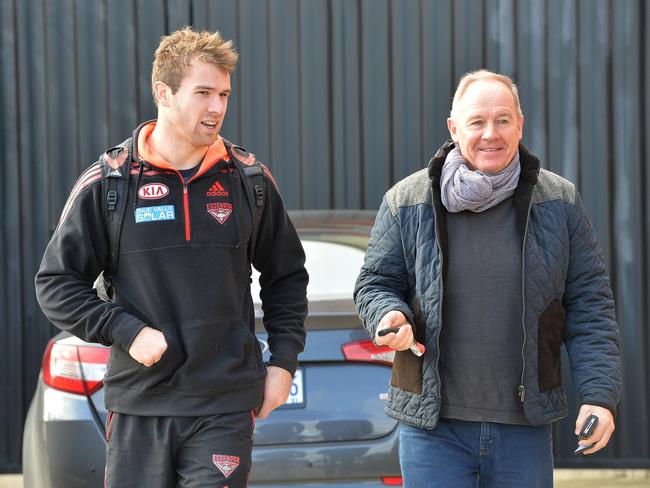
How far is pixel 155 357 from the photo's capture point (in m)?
3.12

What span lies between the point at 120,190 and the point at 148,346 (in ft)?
1.54

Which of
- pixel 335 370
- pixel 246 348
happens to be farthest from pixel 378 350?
pixel 246 348

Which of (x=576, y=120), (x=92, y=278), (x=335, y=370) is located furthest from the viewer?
(x=576, y=120)

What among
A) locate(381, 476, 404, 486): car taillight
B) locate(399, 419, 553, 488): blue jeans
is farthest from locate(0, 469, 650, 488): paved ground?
locate(399, 419, 553, 488): blue jeans

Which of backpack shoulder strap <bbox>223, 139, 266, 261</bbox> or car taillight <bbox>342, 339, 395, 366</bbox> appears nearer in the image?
backpack shoulder strap <bbox>223, 139, 266, 261</bbox>

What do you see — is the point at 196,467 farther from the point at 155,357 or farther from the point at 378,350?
the point at 378,350

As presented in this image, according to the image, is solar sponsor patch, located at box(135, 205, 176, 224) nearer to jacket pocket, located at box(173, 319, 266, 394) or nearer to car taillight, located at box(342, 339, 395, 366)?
jacket pocket, located at box(173, 319, 266, 394)

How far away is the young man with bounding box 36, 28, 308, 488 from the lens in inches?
127

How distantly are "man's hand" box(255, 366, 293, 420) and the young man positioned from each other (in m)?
0.05

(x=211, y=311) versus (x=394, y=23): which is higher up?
(x=394, y=23)

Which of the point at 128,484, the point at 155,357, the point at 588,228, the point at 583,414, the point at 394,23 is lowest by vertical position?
the point at 128,484

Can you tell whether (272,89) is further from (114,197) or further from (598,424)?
(598,424)

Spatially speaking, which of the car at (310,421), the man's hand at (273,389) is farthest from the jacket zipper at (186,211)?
the car at (310,421)

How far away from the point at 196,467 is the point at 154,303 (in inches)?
19.2
